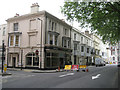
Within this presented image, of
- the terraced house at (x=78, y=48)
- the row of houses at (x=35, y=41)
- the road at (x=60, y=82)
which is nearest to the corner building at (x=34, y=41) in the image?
the row of houses at (x=35, y=41)

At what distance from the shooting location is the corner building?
24453 millimetres

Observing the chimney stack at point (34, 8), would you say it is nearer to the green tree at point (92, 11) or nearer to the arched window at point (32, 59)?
the arched window at point (32, 59)

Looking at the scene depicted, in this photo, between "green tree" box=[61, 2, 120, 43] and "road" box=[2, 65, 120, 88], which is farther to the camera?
"green tree" box=[61, 2, 120, 43]

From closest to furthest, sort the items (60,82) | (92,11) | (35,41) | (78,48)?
(60,82), (92,11), (35,41), (78,48)

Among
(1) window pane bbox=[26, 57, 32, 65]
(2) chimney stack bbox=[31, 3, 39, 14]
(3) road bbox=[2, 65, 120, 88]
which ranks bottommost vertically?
(3) road bbox=[2, 65, 120, 88]

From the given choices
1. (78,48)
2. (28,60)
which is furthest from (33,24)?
(78,48)

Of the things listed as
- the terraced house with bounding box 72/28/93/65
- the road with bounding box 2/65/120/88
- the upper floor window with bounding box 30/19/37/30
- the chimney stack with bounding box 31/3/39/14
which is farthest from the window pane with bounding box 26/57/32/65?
the terraced house with bounding box 72/28/93/65

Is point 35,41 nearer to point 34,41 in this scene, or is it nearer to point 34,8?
point 34,41

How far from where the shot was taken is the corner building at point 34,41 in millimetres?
24453

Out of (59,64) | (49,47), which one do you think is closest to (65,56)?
(59,64)

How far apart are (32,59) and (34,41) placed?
11.0 feet

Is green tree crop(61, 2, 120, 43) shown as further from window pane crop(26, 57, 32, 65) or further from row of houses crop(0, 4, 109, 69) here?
window pane crop(26, 57, 32, 65)

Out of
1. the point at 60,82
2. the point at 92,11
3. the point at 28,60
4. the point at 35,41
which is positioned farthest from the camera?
the point at 28,60

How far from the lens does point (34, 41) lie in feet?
83.0
